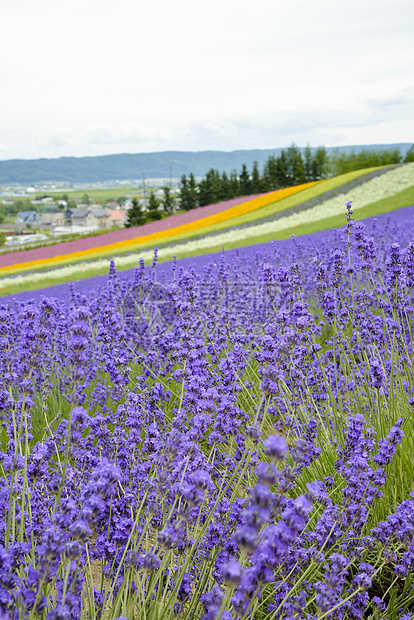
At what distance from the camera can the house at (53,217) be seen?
539ft

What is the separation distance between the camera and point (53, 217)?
17550cm

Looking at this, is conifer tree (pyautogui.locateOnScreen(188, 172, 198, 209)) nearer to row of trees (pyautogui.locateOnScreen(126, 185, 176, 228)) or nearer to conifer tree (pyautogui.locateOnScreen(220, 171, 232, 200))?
conifer tree (pyautogui.locateOnScreen(220, 171, 232, 200))

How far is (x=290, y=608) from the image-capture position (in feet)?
5.28

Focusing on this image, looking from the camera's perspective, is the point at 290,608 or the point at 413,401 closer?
the point at 290,608

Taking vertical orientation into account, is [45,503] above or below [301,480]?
above

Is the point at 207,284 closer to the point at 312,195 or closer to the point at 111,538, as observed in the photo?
the point at 111,538

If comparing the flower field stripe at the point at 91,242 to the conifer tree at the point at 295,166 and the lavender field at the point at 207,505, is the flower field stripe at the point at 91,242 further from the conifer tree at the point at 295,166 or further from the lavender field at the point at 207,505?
the lavender field at the point at 207,505

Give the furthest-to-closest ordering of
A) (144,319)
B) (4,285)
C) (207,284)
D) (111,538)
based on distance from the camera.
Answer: (4,285) < (207,284) < (144,319) < (111,538)

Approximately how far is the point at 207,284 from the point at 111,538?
4.71m

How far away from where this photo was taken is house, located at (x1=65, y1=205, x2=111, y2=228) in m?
140

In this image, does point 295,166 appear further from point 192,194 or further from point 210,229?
point 210,229

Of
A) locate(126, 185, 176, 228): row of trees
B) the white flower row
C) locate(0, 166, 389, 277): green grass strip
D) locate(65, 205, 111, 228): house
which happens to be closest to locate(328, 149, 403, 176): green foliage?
locate(0, 166, 389, 277): green grass strip

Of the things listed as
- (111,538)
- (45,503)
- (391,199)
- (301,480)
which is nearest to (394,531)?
(301,480)

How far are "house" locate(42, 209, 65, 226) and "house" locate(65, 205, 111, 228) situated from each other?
20591 mm
